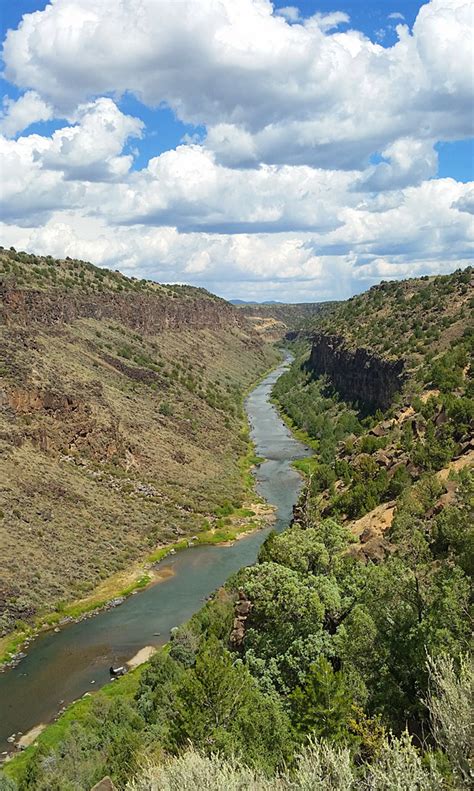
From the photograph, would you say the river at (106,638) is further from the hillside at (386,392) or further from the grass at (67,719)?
the hillside at (386,392)

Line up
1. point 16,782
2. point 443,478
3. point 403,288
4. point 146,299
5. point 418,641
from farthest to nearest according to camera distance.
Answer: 1. point 146,299
2. point 403,288
3. point 443,478
4. point 16,782
5. point 418,641

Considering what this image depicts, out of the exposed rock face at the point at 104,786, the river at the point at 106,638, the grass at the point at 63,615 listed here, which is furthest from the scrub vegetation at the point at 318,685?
the grass at the point at 63,615

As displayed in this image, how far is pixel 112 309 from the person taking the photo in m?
124

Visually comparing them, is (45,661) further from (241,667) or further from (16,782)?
(241,667)

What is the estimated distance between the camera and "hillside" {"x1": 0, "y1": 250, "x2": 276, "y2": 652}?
187 ft

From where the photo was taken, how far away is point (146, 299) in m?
142

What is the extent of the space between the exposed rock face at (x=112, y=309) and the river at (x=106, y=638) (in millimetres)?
45671

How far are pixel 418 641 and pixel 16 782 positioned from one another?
2008 cm

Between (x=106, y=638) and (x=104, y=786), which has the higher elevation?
(x=104, y=786)

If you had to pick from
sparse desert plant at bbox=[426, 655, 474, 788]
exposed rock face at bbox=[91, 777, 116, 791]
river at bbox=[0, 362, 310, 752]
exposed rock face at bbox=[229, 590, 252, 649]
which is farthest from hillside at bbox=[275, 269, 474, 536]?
sparse desert plant at bbox=[426, 655, 474, 788]

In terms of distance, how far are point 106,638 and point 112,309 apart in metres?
85.1

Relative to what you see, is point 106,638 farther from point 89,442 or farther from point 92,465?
point 89,442

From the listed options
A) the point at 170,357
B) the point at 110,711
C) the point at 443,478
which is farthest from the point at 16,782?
the point at 170,357

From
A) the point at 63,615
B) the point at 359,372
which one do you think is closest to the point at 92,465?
the point at 63,615
